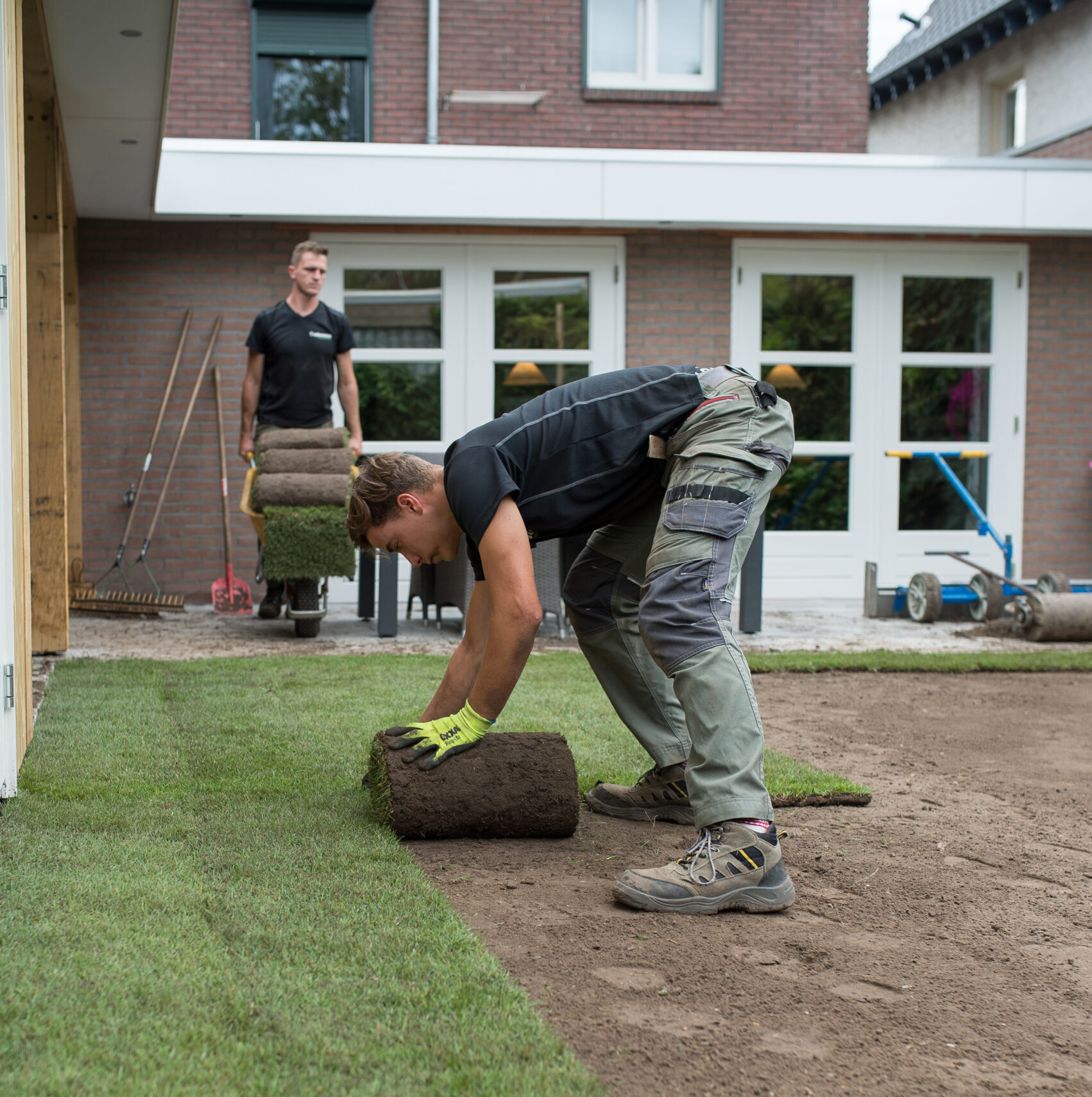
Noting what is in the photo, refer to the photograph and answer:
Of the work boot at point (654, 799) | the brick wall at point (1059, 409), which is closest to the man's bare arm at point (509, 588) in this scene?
the work boot at point (654, 799)

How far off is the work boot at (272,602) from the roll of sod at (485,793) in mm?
4920

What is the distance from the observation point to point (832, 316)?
990cm

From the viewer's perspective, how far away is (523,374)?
9.57 metres

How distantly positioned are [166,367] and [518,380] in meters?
2.70


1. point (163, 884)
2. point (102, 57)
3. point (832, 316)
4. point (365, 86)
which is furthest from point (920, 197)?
point (163, 884)

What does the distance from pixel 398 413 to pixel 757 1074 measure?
792 centimetres

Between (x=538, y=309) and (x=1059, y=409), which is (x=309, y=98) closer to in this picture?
(x=538, y=309)

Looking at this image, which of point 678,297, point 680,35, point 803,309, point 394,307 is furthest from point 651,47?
point 394,307

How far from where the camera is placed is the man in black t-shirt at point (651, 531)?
108 inches

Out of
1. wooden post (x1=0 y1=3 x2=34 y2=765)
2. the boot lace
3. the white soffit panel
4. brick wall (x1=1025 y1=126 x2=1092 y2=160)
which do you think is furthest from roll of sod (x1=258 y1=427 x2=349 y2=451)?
brick wall (x1=1025 y1=126 x2=1092 y2=160)

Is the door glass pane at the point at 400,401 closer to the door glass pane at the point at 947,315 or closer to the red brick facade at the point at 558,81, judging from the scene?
the red brick facade at the point at 558,81

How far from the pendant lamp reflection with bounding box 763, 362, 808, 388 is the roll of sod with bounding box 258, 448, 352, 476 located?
4.29 metres

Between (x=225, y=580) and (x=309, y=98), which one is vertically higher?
(x=309, y=98)

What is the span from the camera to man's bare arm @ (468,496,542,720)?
9.01ft
